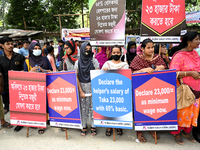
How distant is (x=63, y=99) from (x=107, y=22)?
1.79 metres

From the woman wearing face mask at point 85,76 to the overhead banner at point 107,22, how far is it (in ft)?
1.36

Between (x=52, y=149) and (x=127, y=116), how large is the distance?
4.85 ft

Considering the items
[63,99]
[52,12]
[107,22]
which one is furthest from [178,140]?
[52,12]

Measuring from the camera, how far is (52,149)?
250 cm

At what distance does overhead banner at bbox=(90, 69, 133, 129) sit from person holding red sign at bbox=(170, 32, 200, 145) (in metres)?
0.90

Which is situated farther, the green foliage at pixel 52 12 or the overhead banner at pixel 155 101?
the green foliage at pixel 52 12

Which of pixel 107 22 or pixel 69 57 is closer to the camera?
pixel 107 22

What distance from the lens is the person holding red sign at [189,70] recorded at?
7.67ft

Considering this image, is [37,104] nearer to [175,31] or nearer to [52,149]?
[52,149]

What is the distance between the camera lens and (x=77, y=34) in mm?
8844

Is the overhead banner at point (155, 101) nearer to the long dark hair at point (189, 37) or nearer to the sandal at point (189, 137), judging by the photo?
the sandal at point (189, 137)

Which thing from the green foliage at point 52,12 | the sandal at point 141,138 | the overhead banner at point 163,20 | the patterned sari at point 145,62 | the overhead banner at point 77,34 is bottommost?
the sandal at point 141,138

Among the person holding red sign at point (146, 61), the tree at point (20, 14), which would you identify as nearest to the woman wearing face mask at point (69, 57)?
the person holding red sign at point (146, 61)

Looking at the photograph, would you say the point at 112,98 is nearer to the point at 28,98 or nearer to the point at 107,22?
the point at 107,22
